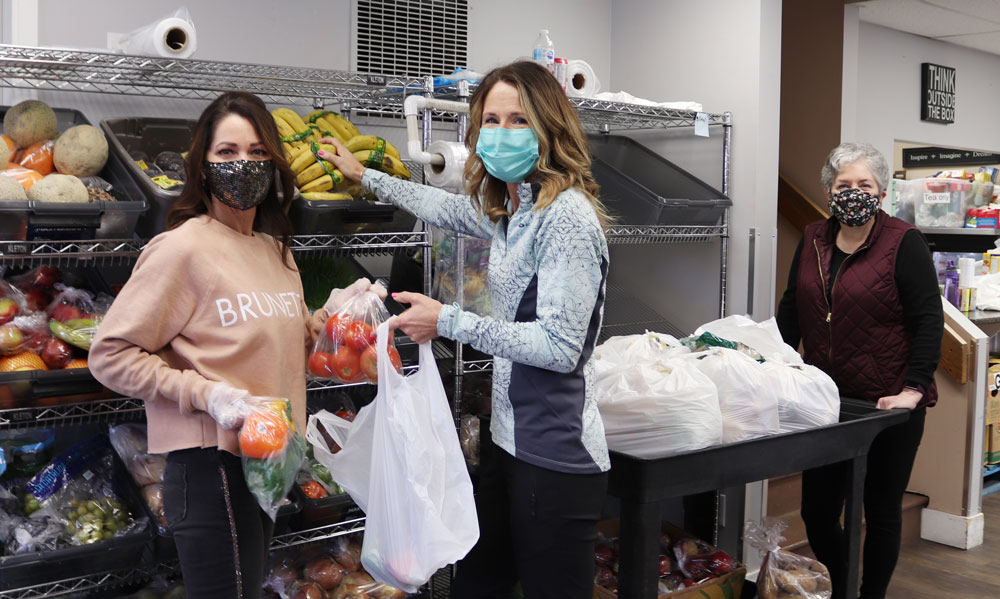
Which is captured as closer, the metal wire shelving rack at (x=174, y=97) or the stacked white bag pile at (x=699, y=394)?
the metal wire shelving rack at (x=174, y=97)

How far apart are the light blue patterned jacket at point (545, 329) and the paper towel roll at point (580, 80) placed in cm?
138

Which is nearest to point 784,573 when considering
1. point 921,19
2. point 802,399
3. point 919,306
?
point 802,399

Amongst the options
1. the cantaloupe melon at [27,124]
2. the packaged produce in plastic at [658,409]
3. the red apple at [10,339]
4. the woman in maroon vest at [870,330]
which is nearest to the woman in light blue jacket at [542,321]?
the packaged produce in plastic at [658,409]

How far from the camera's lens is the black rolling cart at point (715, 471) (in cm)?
211

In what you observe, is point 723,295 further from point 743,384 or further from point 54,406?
point 54,406

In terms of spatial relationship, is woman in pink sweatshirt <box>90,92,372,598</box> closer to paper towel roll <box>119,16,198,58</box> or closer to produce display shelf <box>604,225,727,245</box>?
paper towel roll <box>119,16,198,58</box>

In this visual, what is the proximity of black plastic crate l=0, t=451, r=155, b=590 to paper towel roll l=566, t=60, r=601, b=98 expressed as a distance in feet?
6.56

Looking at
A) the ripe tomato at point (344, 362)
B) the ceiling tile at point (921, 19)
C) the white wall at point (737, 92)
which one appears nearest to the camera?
the ripe tomato at point (344, 362)

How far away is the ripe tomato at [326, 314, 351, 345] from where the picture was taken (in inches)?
76.0

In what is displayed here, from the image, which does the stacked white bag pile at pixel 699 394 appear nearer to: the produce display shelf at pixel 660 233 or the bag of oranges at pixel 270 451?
the produce display shelf at pixel 660 233

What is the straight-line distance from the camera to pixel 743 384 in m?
2.44

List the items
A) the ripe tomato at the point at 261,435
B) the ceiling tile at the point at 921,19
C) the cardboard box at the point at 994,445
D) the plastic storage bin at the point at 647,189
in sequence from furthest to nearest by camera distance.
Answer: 1. the ceiling tile at the point at 921,19
2. the cardboard box at the point at 994,445
3. the plastic storage bin at the point at 647,189
4. the ripe tomato at the point at 261,435

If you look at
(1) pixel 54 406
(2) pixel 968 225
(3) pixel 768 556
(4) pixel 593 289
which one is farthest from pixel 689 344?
(2) pixel 968 225

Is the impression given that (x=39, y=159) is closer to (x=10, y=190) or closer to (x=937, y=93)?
(x=10, y=190)
